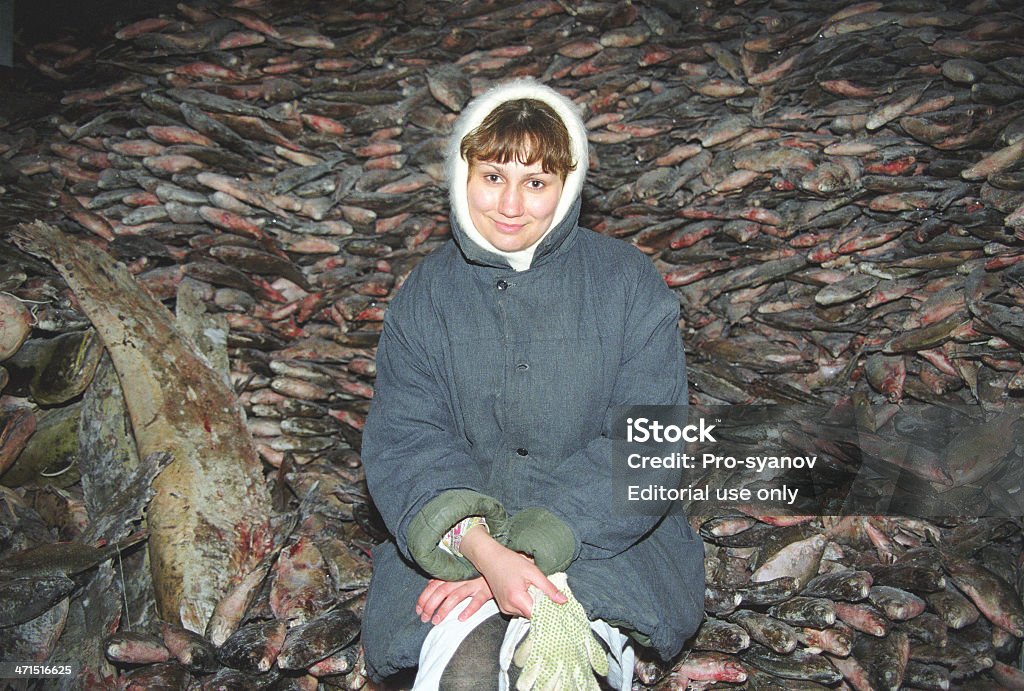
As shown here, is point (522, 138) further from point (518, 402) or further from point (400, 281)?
point (400, 281)

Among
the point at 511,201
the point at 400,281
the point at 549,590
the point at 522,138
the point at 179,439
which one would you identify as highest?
the point at 522,138

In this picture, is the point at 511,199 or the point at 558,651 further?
the point at 511,199

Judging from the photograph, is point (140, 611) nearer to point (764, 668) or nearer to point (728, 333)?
point (764, 668)

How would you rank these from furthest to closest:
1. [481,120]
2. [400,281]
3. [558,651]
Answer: [400,281] < [481,120] < [558,651]

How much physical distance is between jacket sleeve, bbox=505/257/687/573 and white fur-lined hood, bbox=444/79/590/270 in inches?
11.0

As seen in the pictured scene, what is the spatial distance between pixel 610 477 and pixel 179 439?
1.85 metres

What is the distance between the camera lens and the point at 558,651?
1.64 meters

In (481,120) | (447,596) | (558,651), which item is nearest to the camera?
(558,651)

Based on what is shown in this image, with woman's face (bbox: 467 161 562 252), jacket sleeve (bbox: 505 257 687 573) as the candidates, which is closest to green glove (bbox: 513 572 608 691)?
jacket sleeve (bbox: 505 257 687 573)

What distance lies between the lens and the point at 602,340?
201 centimetres

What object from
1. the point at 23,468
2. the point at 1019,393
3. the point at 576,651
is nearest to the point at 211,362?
the point at 23,468

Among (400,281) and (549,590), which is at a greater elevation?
(400,281)

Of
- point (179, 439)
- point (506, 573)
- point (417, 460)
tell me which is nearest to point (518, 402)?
point (417, 460)

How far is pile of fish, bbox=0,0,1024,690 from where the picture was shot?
2.46m
